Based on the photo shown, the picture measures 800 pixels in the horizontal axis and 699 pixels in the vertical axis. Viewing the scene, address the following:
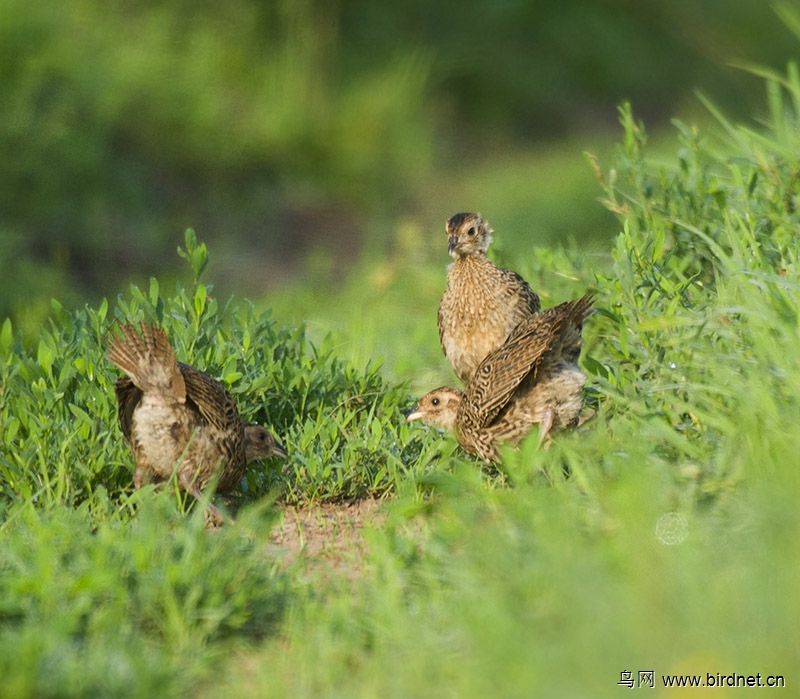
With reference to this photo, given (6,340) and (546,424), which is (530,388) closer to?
(546,424)

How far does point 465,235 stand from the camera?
6496mm

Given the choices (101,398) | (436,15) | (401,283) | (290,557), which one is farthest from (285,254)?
(290,557)

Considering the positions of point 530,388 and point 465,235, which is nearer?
point 530,388

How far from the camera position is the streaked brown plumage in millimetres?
5379

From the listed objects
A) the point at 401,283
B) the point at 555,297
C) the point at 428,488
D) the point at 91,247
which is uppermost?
the point at 91,247

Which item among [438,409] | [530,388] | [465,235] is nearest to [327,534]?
[438,409]

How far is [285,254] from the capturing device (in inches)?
418

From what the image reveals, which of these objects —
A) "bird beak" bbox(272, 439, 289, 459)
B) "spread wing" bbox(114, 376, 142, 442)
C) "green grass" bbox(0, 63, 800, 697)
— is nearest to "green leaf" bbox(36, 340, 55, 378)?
"green grass" bbox(0, 63, 800, 697)

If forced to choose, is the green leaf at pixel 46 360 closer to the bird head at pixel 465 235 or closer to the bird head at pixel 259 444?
the bird head at pixel 259 444

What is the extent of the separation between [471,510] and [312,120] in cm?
785

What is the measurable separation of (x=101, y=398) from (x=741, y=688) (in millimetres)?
3156

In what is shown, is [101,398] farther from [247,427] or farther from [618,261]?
[618,261]

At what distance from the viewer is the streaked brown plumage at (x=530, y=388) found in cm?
538

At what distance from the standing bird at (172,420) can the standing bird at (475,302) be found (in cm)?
155
